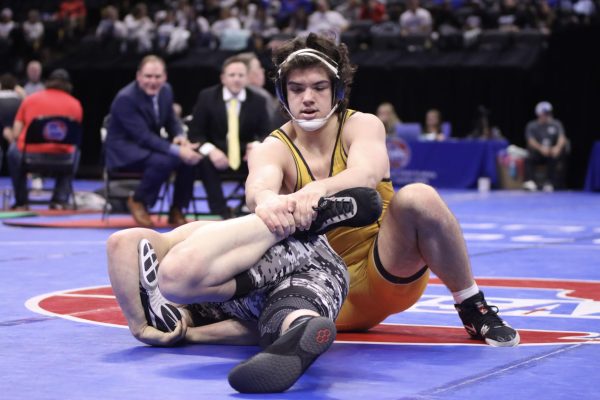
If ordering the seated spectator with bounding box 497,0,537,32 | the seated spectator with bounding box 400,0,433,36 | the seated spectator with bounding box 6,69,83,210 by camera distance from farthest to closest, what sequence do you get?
the seated spectator with bounding box 400,0,433,36
the seated spectator with bounding box 497,0,537,32
the seated spectator with bounding box 6,69,83,210

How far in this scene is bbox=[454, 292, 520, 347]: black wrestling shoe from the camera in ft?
12.6

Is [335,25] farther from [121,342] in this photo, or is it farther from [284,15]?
[121,342]

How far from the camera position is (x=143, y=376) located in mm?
3303

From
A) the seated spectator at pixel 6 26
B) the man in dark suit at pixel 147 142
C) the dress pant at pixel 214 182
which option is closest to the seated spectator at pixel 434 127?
the dress pant at pixel 214 182

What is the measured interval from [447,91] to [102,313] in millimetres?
13618

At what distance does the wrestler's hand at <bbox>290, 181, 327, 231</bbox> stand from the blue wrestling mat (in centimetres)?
43

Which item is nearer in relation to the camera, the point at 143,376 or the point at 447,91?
the point at 143,376

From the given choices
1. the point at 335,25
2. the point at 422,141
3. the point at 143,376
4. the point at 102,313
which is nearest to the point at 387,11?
the point at 335,25

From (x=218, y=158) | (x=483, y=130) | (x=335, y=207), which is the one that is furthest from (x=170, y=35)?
(x=335, y=207)

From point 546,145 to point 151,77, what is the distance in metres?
8.32

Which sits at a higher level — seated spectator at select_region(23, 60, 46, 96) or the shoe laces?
seated spectator at select_region(23, 60, 46, 96)

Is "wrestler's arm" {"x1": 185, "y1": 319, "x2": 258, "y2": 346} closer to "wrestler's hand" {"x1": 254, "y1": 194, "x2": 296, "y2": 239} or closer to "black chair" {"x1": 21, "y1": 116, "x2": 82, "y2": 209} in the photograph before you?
"wrestler's hand" {"x1": 254, "y1": 194, "x2": 296, "y2": 239}

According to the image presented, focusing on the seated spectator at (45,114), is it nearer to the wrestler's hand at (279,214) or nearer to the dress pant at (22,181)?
the dress pant at (22,181)

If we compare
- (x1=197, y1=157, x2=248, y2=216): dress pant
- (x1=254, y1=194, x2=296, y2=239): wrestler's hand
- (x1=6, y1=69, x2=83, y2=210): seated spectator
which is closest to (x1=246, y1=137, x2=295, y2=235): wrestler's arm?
(x1=254, y1=194, x2=296, y2=239): wrestler's hand
